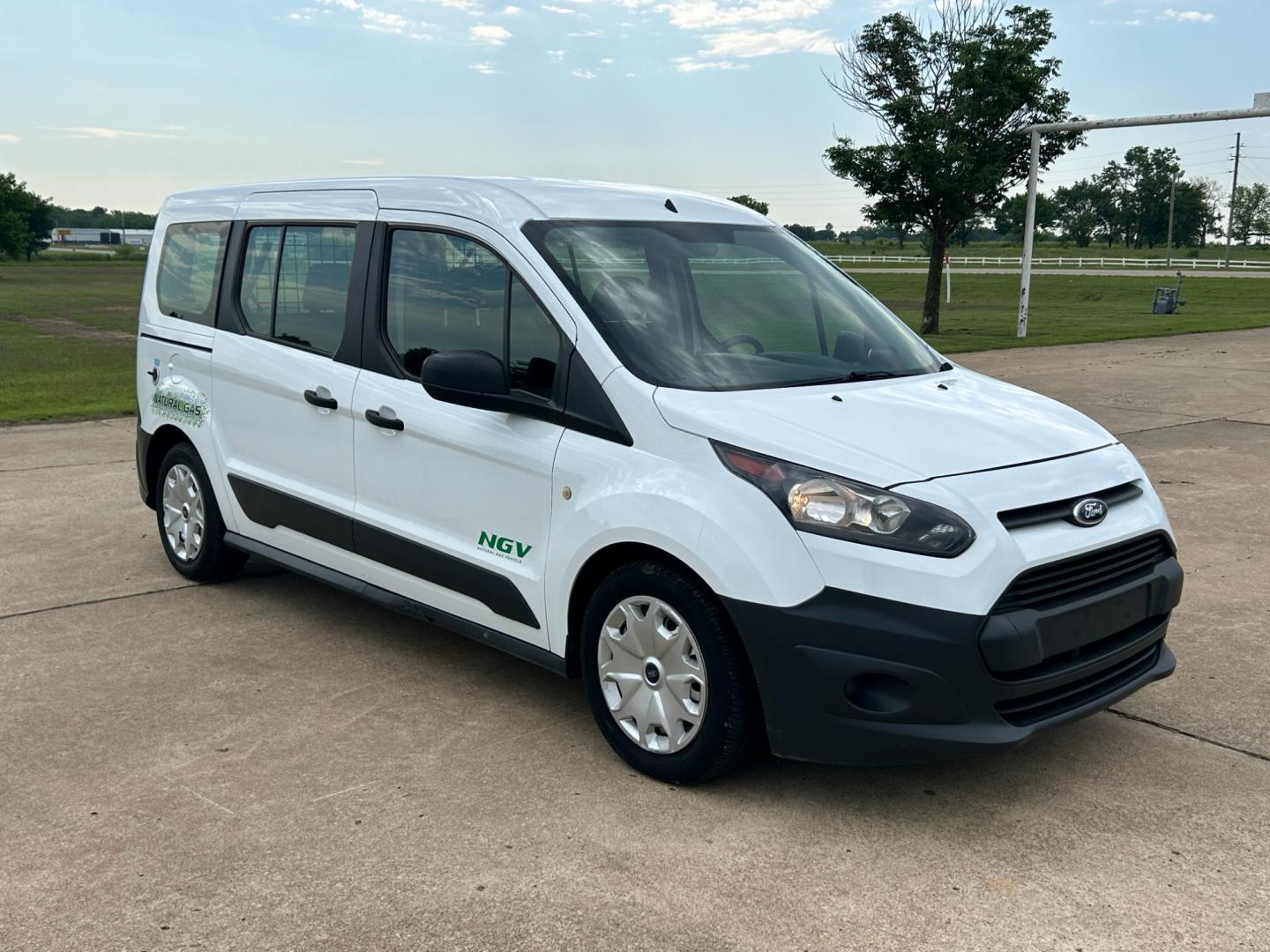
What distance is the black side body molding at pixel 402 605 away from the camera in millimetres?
4280

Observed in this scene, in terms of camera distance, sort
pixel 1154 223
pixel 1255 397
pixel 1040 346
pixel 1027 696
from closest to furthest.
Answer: pixel 1027 696
pixel 1255 397
pixel 1040 346
pixel 1154 223

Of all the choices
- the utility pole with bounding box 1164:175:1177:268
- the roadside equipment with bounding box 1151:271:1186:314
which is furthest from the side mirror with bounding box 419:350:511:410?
the utility pole with bounding box 1164:175:1177:268

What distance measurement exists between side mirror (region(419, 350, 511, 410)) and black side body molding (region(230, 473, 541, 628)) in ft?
2.05

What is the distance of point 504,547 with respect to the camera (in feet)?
14.0

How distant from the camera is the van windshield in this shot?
162 inches

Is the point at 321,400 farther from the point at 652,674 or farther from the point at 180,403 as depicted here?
the point at 652,674

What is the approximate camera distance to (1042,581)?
3.52m

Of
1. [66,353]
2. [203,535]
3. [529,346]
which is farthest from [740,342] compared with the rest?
[66,353]

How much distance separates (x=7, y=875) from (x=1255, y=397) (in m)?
13.1

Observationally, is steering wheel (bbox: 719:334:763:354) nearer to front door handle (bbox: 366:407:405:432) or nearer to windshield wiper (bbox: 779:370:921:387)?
windshield wiper (bbox: 779:370:921:387)

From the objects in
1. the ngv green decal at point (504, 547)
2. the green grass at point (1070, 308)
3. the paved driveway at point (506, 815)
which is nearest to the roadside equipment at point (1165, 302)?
the green grass at point (1070, 308)

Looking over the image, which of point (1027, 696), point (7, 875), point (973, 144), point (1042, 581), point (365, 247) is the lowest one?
point (7, 875)

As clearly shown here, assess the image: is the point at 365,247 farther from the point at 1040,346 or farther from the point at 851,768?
the point at 1040,346

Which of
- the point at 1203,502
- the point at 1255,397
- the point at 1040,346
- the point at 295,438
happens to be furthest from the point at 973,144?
the point at 295,438
